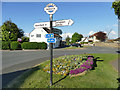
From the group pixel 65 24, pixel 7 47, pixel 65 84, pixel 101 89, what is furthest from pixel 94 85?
pixel 7 47

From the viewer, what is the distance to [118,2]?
11.3 meters

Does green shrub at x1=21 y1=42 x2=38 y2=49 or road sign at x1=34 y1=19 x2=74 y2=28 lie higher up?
road sign at x1=34 y1=19 x2=74 y2=28

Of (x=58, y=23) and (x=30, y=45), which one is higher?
(x=58, y=23)

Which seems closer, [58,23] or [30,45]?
[58,23]

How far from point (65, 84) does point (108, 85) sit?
6.88 feet

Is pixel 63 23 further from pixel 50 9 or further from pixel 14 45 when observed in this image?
pixel 14 45

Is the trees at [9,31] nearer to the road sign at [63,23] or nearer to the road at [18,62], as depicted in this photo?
the road at [18,62]

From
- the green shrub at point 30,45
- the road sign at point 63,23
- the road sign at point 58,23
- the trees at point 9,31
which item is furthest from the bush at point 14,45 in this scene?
the road sign at point 63,23

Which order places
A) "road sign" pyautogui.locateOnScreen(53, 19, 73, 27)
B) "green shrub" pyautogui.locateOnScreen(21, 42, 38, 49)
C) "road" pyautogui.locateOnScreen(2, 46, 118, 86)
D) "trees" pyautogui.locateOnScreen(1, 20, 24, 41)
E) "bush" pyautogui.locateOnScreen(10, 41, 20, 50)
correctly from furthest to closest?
"trees" pyautogui.locateOnScreen(1, 20, 24, 41), "bush" pyautogui.locateOnScreen(10, 41, 20, 50), "green shrub" pyautogui.locateOnScreen(21, 42, 38, 49), "road" pyautogui.locateOnScreen(2, 46, 118, 86), "road sign" pyautogui.locateOnScreen(53, 19, 73, 27)

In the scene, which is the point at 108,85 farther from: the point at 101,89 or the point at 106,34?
the point at 106,34

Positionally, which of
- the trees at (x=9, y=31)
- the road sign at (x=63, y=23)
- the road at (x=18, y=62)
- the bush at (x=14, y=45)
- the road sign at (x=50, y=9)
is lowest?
the road at (x=18, y=62)

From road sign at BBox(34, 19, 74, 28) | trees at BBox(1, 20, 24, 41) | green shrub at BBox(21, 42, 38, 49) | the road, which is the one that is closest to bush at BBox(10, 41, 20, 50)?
green shrub at BBox(21, 42, 38, 49)

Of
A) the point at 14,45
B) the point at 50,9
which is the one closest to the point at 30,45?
the point at 14,45

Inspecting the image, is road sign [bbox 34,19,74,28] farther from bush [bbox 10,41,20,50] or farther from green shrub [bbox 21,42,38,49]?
bush [bbox 10,41,20,50]
